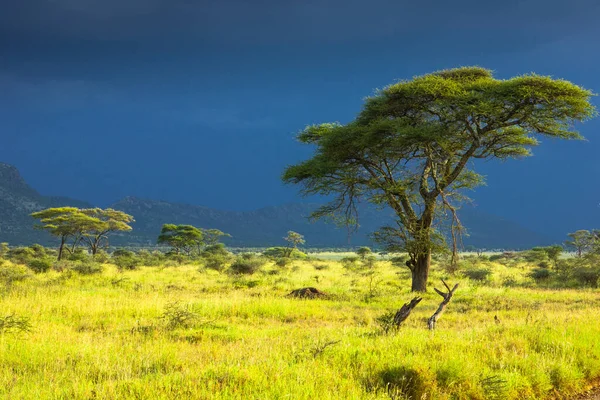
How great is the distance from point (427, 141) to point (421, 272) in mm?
6143

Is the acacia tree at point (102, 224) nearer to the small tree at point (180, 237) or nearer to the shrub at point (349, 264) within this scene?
the small tree at point (180, 237)

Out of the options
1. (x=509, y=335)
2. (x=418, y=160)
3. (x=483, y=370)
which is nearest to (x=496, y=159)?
(x=418, y=160)

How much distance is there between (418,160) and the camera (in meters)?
21.0

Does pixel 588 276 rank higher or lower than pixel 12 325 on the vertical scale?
higher

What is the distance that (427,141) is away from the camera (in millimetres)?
17578

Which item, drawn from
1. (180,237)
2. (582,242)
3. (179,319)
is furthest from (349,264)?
(179,319)

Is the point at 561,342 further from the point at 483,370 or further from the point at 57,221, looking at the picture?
→ the point at 57,221

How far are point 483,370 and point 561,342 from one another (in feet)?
7.69

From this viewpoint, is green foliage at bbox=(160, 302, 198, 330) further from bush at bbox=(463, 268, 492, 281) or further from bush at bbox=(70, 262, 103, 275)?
bush at bbox=(463, 268, 492, 281)

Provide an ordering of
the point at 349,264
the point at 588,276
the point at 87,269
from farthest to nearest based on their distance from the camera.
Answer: the point at 349,264 → the point at 87,269 → the point at 588,276

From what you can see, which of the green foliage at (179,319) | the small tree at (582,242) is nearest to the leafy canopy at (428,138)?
the green foliage at (179,319)

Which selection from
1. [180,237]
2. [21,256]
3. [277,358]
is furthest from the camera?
[180,237]

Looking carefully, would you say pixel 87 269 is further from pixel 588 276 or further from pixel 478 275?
pixel 588 276

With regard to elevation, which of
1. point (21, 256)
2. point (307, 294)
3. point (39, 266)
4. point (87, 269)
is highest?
point (307, 294)
